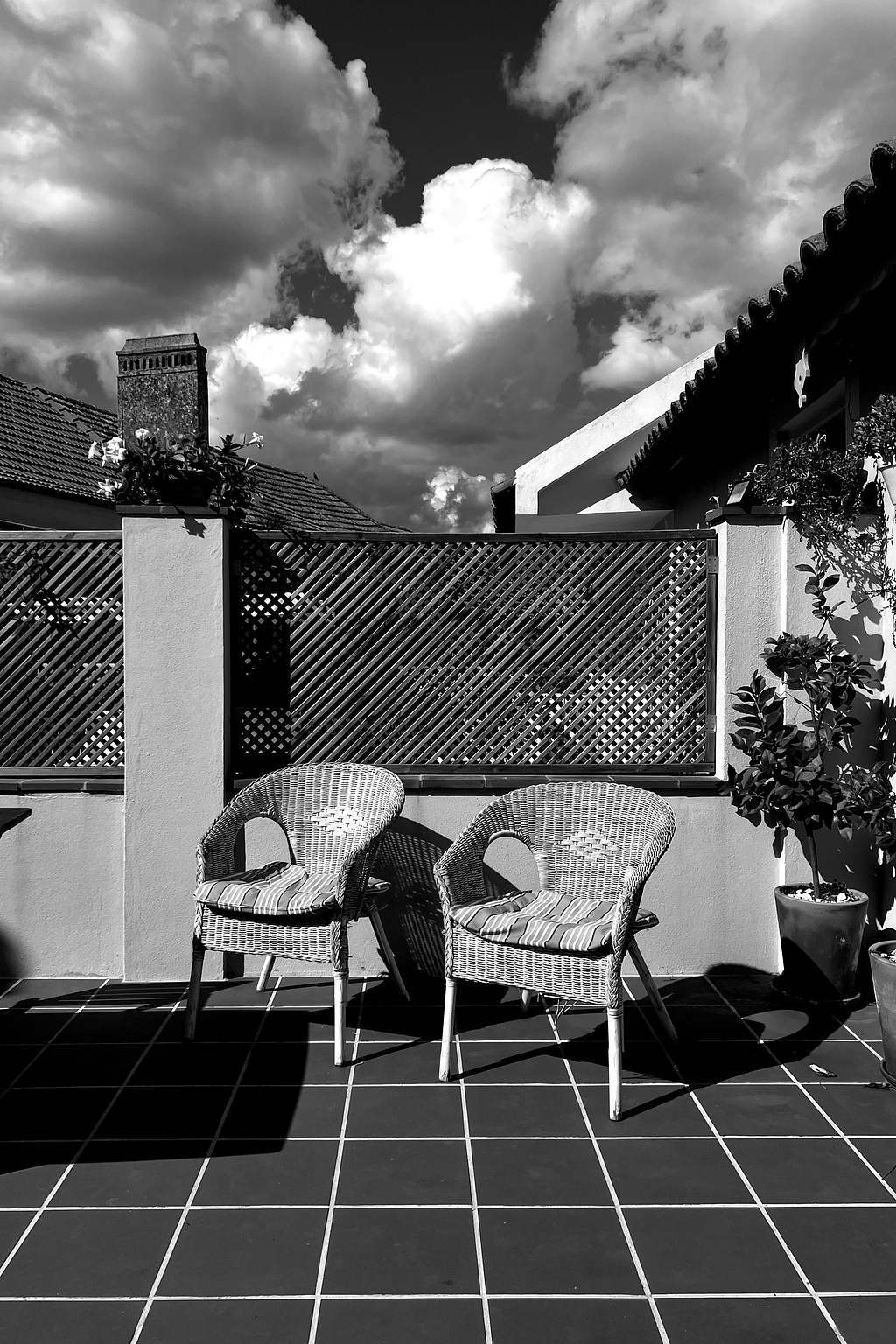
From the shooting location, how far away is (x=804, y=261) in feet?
13.8

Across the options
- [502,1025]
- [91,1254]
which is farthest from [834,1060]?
[91,1254]

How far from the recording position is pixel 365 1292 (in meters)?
2.28

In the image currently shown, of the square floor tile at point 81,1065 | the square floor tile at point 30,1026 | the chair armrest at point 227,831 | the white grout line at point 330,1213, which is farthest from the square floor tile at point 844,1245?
the square floor tile at point 30,1026

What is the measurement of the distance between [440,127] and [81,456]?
26.3 feet

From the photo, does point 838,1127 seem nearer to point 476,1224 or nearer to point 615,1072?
point 615,1072

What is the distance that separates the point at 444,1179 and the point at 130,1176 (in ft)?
2.85

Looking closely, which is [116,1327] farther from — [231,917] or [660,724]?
[660,724]

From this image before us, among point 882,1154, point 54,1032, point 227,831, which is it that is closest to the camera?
point 882,1154

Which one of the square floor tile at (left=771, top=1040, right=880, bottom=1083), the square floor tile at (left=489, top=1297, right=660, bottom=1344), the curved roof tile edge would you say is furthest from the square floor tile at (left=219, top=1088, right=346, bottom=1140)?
the curved roof tile edge

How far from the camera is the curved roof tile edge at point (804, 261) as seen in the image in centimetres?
339

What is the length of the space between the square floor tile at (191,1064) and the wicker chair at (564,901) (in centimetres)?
76

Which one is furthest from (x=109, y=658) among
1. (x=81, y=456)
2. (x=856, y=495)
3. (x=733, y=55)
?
(x=81, y=456)

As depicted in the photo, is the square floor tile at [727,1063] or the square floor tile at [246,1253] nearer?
the square floor tile at [246,1253]

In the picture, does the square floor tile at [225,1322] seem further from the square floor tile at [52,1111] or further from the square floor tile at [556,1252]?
the square floor tile at [52,1111]
